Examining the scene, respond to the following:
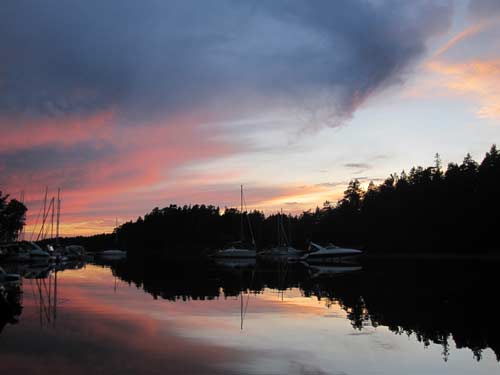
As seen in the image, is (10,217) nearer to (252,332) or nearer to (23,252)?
(23,252)

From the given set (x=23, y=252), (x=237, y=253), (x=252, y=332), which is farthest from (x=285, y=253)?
(x=252, y=332)

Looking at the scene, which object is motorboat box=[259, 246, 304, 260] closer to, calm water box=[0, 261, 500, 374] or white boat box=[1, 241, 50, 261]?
white boat box=[1, 241, 50, 261]

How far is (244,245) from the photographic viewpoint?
111812 mm

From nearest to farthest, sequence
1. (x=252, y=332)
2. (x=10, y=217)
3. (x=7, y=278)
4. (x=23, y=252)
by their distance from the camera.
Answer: (x=252, y=332) → (x=7, y=278) → (x=23, y=252) → (x=10, y=217)

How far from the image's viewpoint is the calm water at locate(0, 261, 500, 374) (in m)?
13.9

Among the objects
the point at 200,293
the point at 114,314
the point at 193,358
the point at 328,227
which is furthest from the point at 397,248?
the point at 193,358

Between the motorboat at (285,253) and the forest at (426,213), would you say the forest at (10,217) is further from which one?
the forest at (426,213)

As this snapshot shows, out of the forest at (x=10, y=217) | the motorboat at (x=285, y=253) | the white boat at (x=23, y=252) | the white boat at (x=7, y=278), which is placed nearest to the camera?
the white boat at (x=7, y=278)

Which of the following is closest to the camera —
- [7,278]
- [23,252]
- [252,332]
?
[252,332]

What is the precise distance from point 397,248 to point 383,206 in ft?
43.0

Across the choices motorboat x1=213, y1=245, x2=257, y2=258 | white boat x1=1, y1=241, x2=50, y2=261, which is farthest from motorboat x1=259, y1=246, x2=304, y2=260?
white boat x1=1, y1=241, x2=50, y2=261

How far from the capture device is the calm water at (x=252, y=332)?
13875 millimetres

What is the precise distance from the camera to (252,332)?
18734 millimetres

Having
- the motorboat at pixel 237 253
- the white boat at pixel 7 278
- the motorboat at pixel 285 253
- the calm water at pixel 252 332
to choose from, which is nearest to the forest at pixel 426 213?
the motorboat at pixel 285 253
